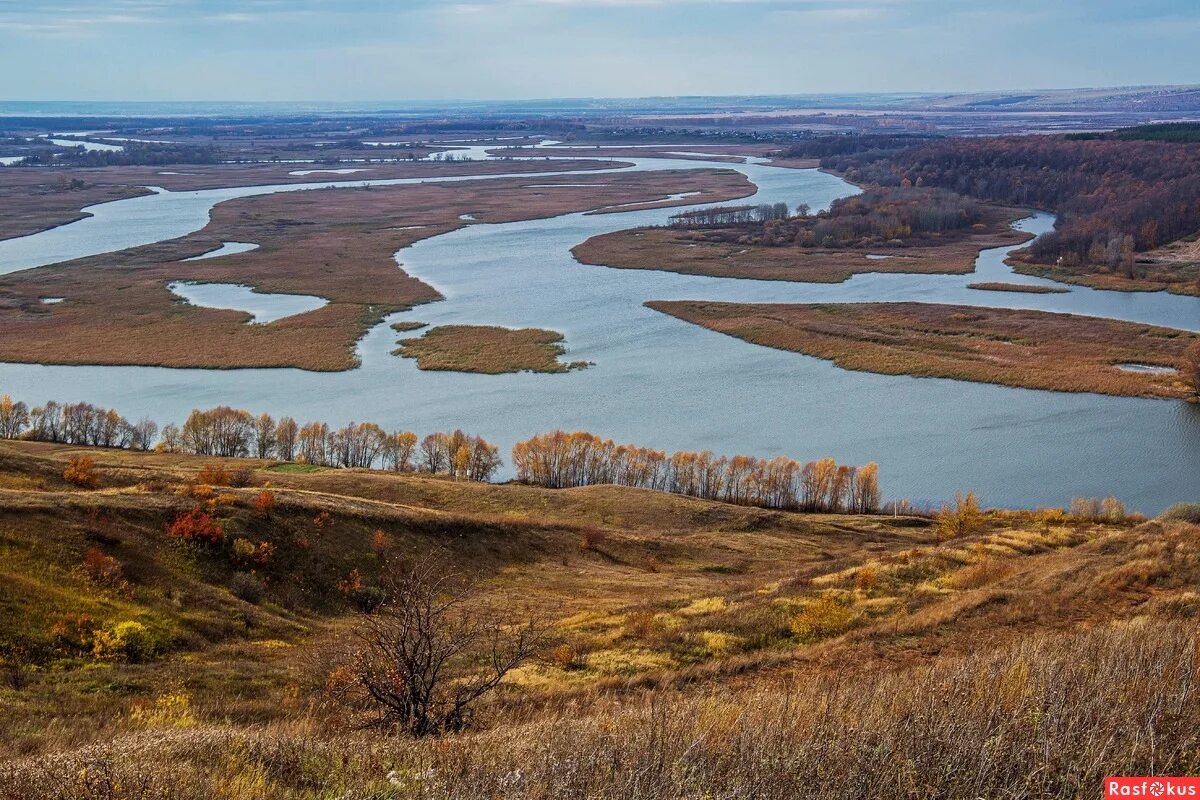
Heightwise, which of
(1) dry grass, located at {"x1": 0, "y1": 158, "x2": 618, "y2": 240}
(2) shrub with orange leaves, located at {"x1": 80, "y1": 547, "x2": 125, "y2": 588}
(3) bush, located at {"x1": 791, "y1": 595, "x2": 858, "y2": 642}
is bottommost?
(3) bush, located at {"x1": 791, "y1": 595, "x2": 858, "y2": 642}

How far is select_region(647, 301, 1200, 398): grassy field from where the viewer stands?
53.8m

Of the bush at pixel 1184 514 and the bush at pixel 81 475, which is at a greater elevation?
the bush at pixel 81 475

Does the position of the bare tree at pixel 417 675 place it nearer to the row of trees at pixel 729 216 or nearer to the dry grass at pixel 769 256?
the dry grass at pixel 769 256

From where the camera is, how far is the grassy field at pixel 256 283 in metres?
59.9

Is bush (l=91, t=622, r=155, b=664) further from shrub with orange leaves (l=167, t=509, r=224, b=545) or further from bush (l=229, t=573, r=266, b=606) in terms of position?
shrub with orange leaves (l=167, t=509, r=224, b=545)

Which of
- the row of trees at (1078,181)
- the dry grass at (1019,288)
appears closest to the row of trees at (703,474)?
the dry grass at (1019,288)

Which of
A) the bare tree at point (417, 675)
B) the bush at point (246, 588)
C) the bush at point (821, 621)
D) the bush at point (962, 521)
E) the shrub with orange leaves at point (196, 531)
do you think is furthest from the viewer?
the bush at point (962, 521)

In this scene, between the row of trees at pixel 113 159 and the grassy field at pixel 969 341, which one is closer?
the grassy field at pixel 969 341

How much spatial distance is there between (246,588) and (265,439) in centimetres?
2486

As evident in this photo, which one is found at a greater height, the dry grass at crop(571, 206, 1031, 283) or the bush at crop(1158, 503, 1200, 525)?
the dry grass at crop(571, 206, 1031, 283)

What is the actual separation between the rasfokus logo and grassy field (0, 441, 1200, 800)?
6.5 inches

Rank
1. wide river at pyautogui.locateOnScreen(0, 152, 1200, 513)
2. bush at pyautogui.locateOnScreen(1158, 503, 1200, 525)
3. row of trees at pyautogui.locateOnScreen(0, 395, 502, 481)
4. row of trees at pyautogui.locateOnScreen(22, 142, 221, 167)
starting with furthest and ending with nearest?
row of trees at pyautogui.locateOnScreen(22, 142, 221, 167) < wide river at pyautogui.locateOnScreen(0, 152, 1200, 513) < row of trees at pyautogui.locateOnScreen(0, 395, 502, 481) < bush at pyautogui.locateOnScreen(1158, 503, 1200, 525)

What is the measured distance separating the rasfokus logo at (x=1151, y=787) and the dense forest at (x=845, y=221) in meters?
94.5

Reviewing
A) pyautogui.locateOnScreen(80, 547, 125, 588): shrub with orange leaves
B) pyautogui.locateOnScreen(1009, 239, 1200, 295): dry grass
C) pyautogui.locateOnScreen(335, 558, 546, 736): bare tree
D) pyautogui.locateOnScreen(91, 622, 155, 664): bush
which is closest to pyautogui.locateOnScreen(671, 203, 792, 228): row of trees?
pyautogui.locateOnScreen(1009, 239, 1200, 295): dry grass
